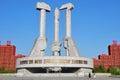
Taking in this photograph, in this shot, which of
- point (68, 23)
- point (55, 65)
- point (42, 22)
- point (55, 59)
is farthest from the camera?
point (68, 23)

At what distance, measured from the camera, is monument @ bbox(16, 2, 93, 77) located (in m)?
49.5

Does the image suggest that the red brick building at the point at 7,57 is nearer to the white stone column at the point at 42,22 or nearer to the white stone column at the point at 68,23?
the white stone column at the point at 42,22

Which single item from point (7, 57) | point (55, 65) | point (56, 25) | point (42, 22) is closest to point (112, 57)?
point (7, 57)

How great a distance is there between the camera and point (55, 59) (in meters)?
49.4

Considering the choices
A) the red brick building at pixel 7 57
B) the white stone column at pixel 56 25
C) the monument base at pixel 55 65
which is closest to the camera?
the monument base at pixel 55 65

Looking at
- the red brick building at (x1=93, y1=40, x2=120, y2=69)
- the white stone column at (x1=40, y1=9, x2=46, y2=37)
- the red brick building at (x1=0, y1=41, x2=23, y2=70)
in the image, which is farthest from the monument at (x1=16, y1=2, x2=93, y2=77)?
the red brick building at (x1=93, y1=40, x2=120, y2=69)

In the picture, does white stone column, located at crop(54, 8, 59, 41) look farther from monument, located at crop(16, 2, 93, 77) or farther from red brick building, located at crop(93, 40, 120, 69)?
red brick building, located at crop(93, 40, 120, 69)

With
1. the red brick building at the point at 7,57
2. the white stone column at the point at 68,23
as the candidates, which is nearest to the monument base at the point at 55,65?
the white stone column at the point at 68,23

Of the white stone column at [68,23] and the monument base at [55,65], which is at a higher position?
the white stone column at [68,23]

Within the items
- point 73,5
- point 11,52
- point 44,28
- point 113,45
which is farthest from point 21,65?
point 113,45

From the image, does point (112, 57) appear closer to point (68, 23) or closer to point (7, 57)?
point (7, 57)

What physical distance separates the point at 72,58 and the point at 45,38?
10.7 metres

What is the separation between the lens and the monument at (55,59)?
163ft

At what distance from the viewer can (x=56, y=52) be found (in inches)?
2253
